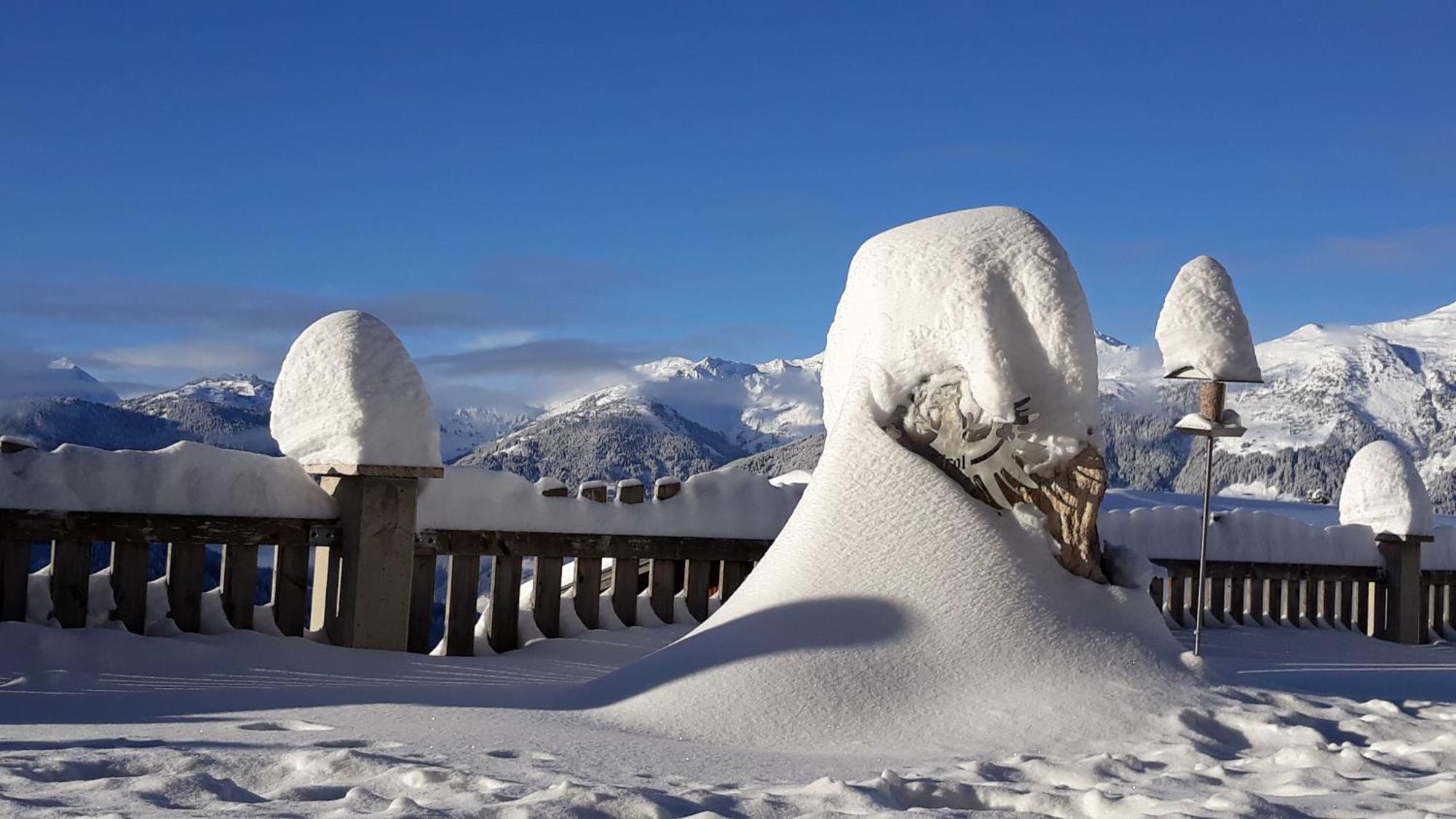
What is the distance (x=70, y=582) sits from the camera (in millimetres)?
6176

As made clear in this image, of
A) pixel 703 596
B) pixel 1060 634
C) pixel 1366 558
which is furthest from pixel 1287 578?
pixel 1060 634

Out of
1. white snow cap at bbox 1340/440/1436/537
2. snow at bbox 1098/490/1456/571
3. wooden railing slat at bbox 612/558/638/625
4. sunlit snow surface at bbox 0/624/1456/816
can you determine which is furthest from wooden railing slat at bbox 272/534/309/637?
white snow cap at bbox 1340/440/1436/537

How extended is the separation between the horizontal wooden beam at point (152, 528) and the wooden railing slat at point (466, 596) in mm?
810

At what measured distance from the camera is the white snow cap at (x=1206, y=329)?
686cm

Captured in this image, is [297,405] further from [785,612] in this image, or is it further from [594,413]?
[594,413]

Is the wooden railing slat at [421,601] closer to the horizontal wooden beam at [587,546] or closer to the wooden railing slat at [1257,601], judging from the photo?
the horizontal wooden beam at [587,546]

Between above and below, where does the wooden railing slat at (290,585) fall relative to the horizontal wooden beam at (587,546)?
below

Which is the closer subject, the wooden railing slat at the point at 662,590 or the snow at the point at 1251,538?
the wooden railing slat at the point at 662,590

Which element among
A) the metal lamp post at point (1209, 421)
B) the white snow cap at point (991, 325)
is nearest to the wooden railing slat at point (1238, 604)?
the metal lamp post at point (1209, 421)

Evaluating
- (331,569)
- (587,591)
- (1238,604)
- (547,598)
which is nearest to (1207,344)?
(587,591)

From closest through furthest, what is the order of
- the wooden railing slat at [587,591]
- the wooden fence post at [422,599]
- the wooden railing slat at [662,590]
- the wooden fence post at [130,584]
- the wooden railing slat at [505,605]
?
the wooden fence post at [130,584], the wooden fence post at [422,599], the wooden railing slat at [505,605], the wooden railing slat at [587,591], the wooden railing slat at [662,590]

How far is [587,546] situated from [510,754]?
12.1ft

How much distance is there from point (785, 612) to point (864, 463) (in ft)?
2.80

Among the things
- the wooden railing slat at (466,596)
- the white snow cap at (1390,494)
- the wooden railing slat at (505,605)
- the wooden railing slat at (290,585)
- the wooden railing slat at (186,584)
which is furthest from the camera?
the white snow cap at (1390,494)
